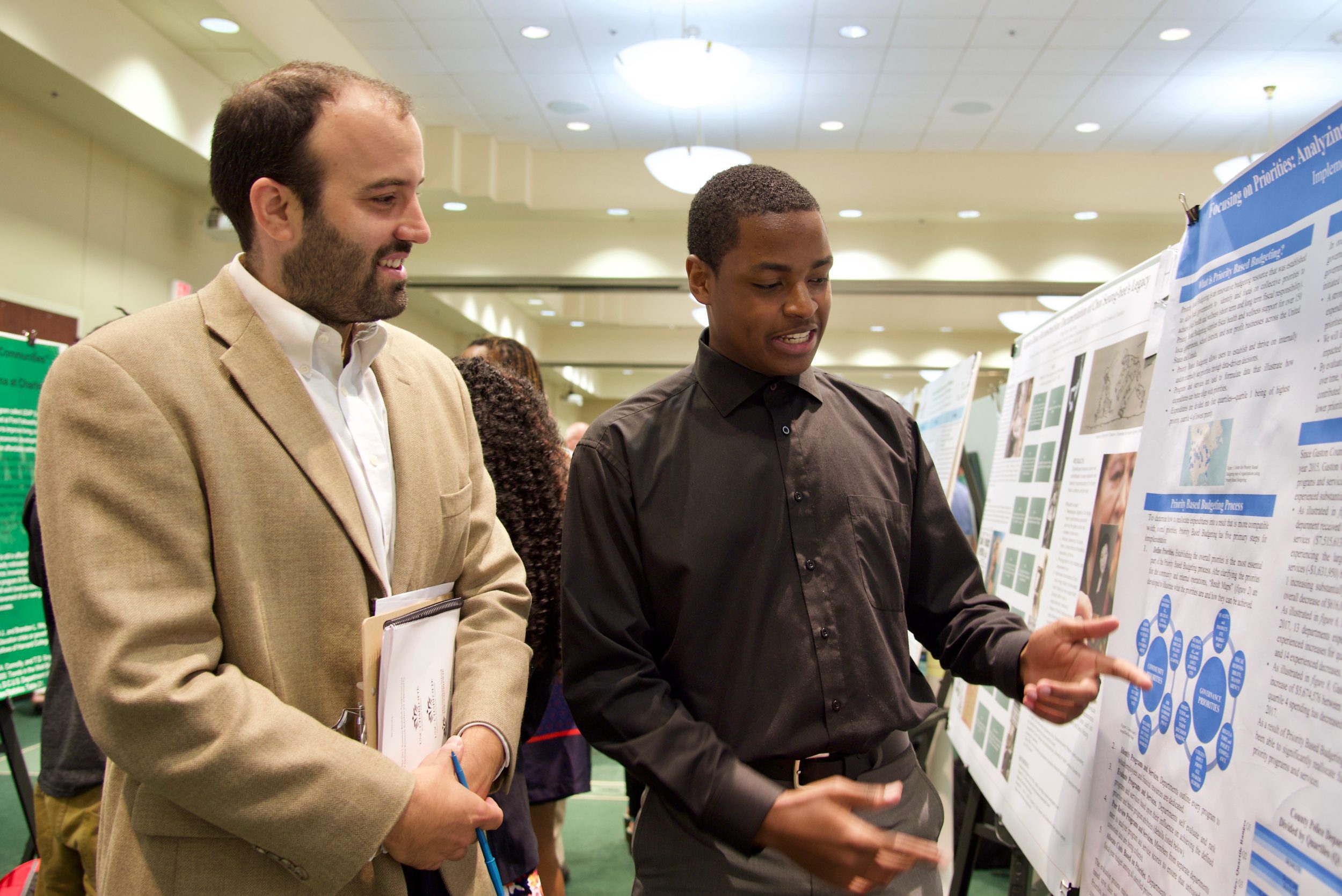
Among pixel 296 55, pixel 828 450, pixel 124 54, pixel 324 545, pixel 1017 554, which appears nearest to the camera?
pixel 324 545

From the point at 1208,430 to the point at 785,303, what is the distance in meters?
0.60

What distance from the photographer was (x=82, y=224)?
580cm

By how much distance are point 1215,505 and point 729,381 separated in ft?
2.21

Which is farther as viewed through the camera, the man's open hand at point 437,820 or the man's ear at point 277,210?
the man's ear at point 277,210

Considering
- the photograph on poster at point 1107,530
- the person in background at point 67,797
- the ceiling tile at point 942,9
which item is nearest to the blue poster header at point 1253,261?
the photograph on poster at point 1107,530

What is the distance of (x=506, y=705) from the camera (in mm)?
1270

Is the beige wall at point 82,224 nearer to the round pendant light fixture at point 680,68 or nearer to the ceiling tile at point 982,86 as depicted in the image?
the round pendant light fixture at point 680,68

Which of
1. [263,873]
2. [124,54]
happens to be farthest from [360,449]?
[124,54]

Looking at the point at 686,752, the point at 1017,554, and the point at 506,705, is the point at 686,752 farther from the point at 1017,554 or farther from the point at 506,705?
the point at 1017,554

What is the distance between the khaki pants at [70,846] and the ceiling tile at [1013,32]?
256 inches

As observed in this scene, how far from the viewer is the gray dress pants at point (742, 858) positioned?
3.99 feet

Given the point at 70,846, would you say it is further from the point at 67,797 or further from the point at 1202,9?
the point at 1202,9

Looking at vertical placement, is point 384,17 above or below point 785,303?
above

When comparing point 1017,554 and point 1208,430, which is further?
point 1017,554
